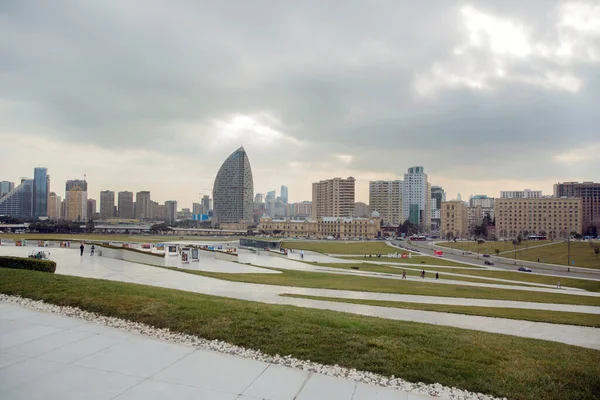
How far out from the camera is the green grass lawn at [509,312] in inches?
698

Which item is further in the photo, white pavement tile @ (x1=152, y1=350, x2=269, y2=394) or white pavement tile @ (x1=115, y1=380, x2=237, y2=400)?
white pavement tile @ (x1=152, y1=350, x2=269, y2=394)

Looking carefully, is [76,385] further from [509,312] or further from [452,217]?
[452,217]

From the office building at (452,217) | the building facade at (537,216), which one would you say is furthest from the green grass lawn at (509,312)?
the office building at (452,217)

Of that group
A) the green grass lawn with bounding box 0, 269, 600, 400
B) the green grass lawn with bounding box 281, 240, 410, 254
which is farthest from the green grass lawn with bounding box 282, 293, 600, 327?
the green grass lawn with bounding box 281, 240, 410, 254

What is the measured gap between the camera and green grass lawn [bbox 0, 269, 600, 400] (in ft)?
25.3

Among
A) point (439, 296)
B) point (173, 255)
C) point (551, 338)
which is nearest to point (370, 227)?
point (173, 255)

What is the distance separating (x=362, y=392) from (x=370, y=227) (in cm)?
15920

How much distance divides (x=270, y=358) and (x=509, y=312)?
16.4 meters

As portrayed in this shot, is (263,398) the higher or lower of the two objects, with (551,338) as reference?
higher

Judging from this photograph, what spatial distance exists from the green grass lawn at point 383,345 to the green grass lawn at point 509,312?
7.24 metres

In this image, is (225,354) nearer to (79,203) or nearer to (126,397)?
(126,397)

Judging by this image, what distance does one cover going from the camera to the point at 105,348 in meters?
8.52

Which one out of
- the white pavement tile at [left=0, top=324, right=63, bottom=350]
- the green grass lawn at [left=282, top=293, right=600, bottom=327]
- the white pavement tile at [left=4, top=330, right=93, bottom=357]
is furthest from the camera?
the green grass lawn at [left=282, top=293, right=600, bottom=327]

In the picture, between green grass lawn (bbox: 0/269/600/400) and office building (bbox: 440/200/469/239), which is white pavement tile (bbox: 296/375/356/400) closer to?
green grass lawn (bbox: 0/269/600/400)
